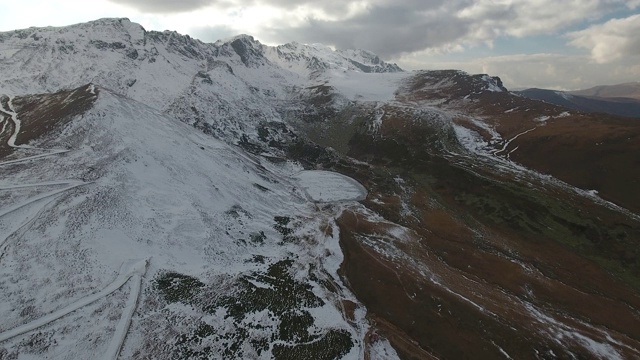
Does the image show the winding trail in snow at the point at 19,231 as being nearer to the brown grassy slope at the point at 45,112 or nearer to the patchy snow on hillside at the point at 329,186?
the brown grassy slope at the point at 45,112

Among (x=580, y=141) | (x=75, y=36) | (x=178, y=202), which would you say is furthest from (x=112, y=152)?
(x=75, y=36)

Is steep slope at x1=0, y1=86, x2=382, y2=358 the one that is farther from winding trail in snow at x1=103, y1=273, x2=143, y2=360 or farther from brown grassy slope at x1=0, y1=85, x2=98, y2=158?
brown grassy slope at x1=0, y1=85, x2=98, y2=158

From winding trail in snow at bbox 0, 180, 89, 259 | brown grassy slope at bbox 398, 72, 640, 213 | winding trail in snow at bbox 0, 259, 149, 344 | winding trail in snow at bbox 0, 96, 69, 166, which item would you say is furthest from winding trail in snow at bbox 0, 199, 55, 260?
brown grassy slope at bbox 398, 72, 640, 213

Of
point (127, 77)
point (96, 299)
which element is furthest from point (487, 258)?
point (127, 77)

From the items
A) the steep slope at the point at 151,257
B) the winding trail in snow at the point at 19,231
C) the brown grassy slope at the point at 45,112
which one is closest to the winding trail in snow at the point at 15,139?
the brown grassy slope at the point at 45,112

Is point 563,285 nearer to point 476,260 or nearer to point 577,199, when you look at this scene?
point 476,260
